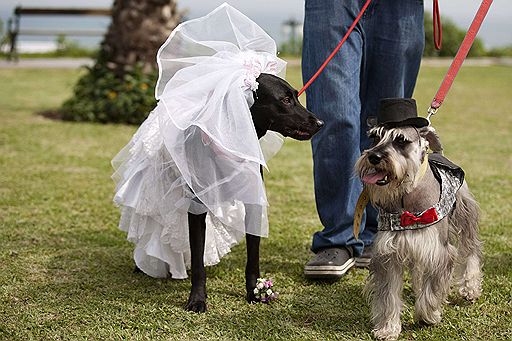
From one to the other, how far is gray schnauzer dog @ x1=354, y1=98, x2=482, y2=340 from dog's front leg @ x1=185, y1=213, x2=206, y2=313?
0.88 meters

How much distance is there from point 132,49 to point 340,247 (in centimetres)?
689

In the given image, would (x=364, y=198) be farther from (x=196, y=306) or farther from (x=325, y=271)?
(x=196, y=306)

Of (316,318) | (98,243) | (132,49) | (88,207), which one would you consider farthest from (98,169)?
(316,318)

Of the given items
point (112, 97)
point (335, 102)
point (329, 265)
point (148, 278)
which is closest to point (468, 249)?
point (329, 265)

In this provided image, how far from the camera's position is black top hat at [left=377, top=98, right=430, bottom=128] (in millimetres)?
3270

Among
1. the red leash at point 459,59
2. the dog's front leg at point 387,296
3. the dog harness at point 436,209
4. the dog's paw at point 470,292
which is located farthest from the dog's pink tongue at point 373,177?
the dog's paw at point 470,292

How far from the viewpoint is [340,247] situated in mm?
4488

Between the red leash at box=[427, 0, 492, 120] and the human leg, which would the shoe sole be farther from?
the red leash at box=[427, 0, 492, 120]

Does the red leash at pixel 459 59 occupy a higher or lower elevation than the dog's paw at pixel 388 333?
higher

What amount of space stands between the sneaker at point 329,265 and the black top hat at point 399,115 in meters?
1.22

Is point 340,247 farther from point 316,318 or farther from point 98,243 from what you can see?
point 98,243

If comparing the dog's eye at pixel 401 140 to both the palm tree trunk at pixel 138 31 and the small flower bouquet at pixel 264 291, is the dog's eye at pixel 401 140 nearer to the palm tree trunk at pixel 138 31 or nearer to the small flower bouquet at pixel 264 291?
the small flower bouquet at pixel 264 291

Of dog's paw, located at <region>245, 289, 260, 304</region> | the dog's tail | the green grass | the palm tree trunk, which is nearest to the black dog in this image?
the green grass

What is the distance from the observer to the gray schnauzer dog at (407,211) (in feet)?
10.7
